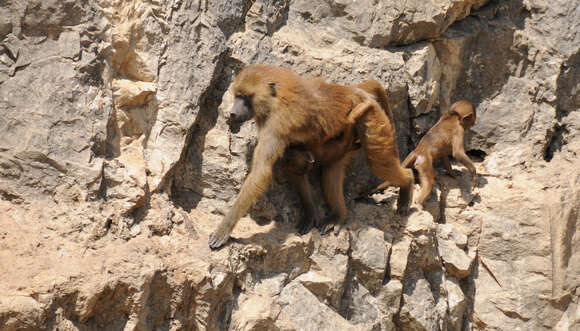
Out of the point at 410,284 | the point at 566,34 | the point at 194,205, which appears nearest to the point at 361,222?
the point at 410,284

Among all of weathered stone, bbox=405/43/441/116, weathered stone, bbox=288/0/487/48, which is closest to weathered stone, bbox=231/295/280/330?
weathered stone, bbox=405/43/441/116

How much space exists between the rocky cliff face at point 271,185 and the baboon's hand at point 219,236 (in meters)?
0.10

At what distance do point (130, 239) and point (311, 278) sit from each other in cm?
171

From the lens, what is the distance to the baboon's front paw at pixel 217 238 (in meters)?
5.72

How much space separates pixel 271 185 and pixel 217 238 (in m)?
1.10

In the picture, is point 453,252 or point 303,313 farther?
point 453,252

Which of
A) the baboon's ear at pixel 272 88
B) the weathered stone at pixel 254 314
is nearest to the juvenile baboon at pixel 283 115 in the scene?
the baboon's ear at pixel 272 88

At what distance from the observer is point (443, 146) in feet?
25.2

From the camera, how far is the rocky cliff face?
17.7 ft

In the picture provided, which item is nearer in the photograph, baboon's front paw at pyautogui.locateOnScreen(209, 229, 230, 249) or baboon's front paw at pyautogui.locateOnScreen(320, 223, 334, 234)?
baboon's front paw at pyautogui.locateOnScreen(209, 229, 230, 249)

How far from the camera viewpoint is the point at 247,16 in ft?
23.7

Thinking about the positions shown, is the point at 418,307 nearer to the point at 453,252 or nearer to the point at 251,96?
the point at 453,252

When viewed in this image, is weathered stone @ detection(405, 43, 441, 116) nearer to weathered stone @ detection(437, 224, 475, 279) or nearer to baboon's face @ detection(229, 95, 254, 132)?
weathered stone @ detection(437, 224, 475, 279)

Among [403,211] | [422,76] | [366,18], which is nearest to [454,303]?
[403,211]
